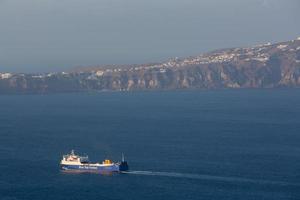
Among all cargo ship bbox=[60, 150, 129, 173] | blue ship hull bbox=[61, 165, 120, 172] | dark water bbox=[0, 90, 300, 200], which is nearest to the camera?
dark water bbox=[0, 90, 300, 200]

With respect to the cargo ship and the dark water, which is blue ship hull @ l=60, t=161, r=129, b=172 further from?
the dark water

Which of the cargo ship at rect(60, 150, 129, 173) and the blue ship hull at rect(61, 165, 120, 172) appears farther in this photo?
the blue ship hull at rect(61, 165, 120, 172)

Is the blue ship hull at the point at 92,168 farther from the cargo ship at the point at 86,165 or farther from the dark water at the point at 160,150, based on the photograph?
the dark water at the point at 160,150

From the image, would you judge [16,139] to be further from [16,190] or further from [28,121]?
[16,190]

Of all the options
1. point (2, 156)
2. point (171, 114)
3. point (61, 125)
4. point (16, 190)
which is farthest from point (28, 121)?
point (16, 190)

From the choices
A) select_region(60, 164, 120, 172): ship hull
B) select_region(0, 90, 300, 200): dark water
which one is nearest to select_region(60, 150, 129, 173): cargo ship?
select_region(60, 164, 120, 172): ship hull

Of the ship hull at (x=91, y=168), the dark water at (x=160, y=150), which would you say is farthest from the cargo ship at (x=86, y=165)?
the dark water at (x=160, y=150)

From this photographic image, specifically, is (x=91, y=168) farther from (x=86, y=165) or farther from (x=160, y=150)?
(x=160, y=150)
